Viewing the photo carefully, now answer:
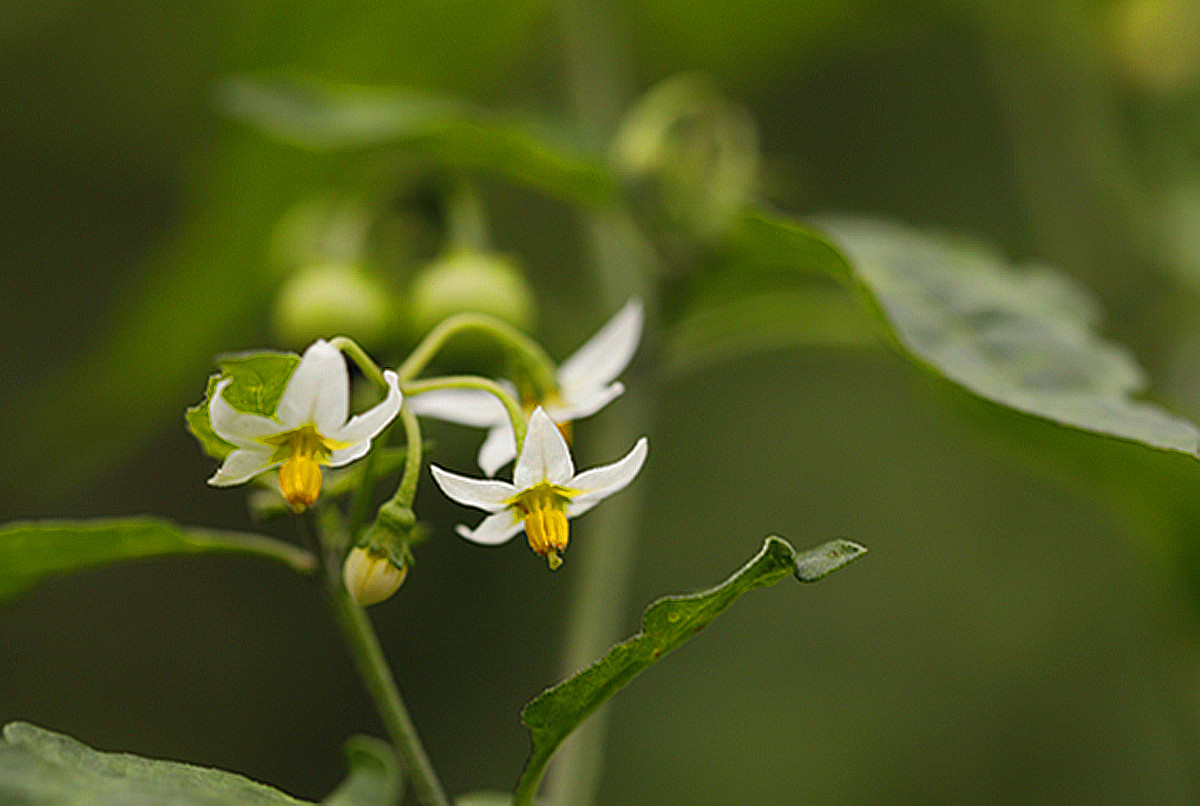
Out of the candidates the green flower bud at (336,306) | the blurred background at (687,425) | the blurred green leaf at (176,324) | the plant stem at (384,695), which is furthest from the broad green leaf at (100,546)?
the blurred green leaf at (176,324)

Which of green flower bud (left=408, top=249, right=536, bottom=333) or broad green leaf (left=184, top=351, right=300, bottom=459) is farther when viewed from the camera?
green flower bud (left=408, top=249, right=536, bottom=333)

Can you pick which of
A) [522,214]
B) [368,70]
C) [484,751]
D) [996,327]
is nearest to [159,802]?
[996,327]

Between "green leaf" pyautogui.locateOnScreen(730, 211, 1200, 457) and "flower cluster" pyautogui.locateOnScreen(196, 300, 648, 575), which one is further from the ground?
"green leaf" pyautogui.locateOnScreen(730, 211, 1200, 457)

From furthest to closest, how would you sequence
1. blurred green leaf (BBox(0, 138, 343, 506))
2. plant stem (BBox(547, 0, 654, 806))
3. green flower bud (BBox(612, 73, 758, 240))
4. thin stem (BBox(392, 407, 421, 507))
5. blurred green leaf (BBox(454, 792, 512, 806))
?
blurred green leaf (BBox(0, 138, 343, 506))
green flower bud (BBox(612, 73, 758, 240))
plant stem (BBox(547, 0, 654, 806))
blurred green leaf (BBox(454, 792, 512, 806))
thin stem (BBox(392, 407, 421, 507))

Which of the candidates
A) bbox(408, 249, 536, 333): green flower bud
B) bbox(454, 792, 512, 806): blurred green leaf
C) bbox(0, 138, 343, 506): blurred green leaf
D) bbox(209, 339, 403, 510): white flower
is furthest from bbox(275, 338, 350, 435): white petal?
bbox(0, 138, 343, 506): blurred green leaf

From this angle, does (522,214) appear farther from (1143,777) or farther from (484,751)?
(1143,777)

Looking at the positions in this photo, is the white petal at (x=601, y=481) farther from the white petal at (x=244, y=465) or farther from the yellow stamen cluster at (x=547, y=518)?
the white petal at (x=244, y=465)

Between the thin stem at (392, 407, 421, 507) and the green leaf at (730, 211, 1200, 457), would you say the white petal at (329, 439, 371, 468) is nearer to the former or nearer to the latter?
the thin stem at (392, 407, 421, 507)
